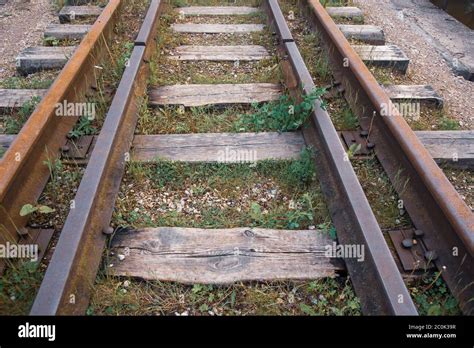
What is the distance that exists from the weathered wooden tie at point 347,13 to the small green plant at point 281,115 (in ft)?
7.64

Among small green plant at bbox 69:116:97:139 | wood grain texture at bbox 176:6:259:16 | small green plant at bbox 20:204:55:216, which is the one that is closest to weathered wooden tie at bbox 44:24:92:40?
wood grain texture at bbox 176:6:259:16

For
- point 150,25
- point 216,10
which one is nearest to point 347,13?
point 216,10

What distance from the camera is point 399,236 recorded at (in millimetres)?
2424

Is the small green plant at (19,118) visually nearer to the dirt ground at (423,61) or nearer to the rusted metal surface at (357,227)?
the rusted metal surface at (357,227)

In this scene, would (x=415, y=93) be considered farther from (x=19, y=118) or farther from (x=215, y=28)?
(x=19, y=118)

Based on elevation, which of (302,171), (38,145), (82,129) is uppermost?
(38,145)

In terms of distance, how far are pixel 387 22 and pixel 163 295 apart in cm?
479

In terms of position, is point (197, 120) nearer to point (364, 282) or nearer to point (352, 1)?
point (364, 282)

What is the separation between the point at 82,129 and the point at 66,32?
204 cm

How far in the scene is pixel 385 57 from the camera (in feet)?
13.9

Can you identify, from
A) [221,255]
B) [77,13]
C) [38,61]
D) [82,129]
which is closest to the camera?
[221,255]

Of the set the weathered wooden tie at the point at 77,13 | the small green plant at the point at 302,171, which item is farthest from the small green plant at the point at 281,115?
the weathered wooden tie at the point at 77,13

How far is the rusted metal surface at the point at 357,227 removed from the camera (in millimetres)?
1938
